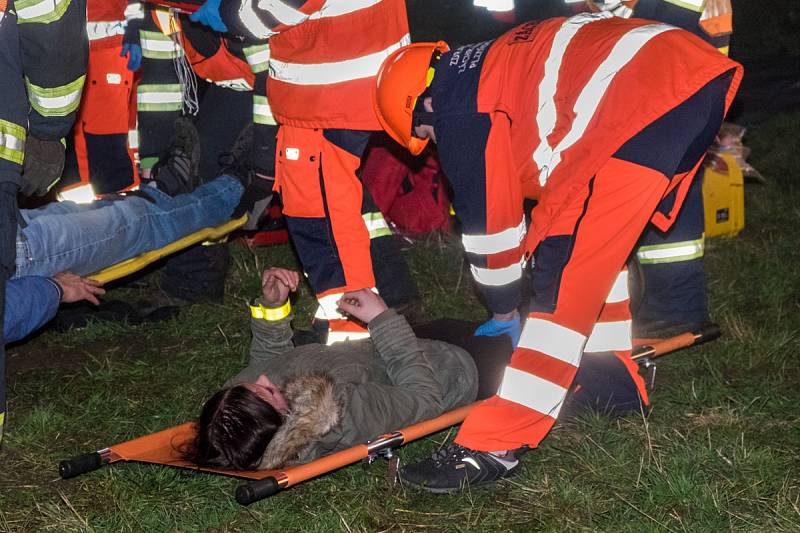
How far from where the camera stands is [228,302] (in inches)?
207

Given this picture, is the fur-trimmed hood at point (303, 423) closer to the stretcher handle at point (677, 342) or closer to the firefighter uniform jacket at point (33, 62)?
the firefighter uniform jacket at point (33, 62)

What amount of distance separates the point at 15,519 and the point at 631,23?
8.20 feet

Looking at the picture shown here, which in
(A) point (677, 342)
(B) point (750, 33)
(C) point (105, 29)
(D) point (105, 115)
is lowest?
(B) point (750, 33)

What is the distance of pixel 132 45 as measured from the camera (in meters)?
5.16

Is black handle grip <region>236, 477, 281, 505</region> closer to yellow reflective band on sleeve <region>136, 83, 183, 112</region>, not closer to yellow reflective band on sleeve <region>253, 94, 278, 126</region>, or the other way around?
yellow reflective band on sleeve <region>253, 94, 278, 126</region>

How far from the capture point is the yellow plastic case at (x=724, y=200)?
19.2 ft

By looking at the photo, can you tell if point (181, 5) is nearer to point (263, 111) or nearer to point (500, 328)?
point (263, 111)

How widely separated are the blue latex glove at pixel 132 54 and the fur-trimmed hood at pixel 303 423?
2.46 meters

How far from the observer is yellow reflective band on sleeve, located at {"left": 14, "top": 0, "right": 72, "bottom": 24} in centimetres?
334

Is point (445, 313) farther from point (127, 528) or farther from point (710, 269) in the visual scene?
point (127, 528)

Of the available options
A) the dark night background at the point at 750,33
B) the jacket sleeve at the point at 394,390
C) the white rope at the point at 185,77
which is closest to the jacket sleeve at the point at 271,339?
the jacket sleeve at the point at 394,390

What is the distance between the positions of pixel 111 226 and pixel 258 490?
190 centimetres

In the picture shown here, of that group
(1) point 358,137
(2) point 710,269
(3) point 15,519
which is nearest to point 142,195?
(1) point 358,137

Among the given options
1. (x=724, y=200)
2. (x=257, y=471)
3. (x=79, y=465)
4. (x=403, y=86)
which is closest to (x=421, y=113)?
(x=403, y=86)
